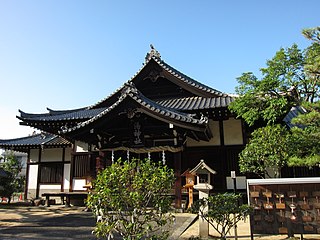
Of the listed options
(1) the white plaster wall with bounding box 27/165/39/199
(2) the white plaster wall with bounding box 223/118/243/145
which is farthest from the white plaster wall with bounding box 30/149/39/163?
(2) the white plaster wall with bounding box 223/118/243/145

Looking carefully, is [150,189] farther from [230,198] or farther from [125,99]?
[125,99]

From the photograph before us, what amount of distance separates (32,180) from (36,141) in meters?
2.91

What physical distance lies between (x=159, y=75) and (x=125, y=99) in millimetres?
A: 4571

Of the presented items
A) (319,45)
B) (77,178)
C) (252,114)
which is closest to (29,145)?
(77,178)

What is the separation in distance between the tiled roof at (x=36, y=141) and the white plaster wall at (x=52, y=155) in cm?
70

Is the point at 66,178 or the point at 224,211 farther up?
the point at 66,178

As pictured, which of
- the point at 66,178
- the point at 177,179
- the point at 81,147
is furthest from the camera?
the point at 66,178

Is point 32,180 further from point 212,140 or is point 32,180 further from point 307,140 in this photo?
point 307,140

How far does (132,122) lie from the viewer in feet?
41.8

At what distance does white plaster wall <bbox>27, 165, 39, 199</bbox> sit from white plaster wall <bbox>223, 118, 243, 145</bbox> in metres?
14.3

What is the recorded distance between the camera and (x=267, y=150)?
911cm

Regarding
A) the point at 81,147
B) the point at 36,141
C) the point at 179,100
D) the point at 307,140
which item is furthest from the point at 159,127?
the point at 36,141

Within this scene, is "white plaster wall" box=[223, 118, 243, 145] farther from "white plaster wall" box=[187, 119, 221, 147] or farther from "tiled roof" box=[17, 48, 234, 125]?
"tiled roof" box=[17, 48, 234, 125]

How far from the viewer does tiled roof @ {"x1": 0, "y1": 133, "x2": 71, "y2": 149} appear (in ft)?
61.3
